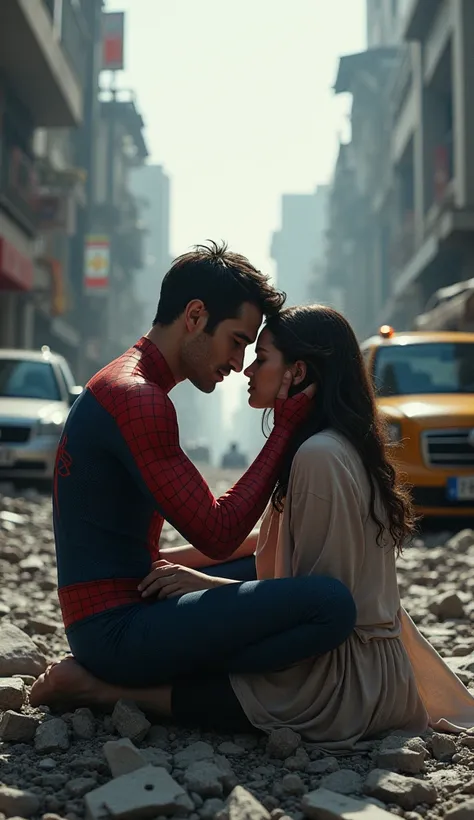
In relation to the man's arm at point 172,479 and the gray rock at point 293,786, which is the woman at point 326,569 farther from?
the gray rock at point 293,786

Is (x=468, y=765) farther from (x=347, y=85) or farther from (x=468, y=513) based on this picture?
(x=347, y=85)

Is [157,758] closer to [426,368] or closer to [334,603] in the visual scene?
[334,603]

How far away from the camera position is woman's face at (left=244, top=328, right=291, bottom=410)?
3.43m

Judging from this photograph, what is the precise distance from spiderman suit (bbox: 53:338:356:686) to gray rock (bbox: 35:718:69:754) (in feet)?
0.78

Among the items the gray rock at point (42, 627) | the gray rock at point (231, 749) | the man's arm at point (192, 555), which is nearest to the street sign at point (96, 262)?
the gray rock at point (42, 627)

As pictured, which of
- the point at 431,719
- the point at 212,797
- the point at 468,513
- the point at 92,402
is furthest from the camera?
the point at 468,513

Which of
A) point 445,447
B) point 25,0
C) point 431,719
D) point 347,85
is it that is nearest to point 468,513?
point 445,447

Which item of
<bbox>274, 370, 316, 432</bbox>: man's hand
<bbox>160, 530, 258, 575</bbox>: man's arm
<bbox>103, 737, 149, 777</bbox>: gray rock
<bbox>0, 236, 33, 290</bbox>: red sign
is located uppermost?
<bbox>0, 236, 33, 290</bbox>: red sign

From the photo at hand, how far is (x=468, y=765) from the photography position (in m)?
3.07

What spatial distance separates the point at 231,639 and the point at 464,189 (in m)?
19.5

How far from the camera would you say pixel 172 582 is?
3.35 m

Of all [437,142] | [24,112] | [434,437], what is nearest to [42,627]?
[434,437]

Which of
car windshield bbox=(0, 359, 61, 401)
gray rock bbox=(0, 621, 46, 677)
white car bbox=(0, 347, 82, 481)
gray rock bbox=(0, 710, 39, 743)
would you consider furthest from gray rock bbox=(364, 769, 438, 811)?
car windshield bbox=(0, 359, 61, 401)

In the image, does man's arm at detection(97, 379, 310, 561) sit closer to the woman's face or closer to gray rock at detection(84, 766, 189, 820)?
the woman's face
